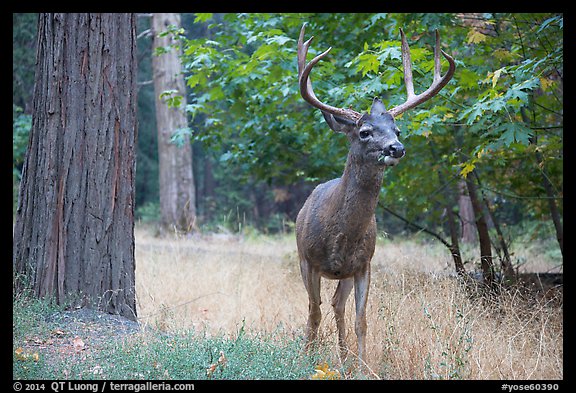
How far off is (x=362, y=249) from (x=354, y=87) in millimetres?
2345

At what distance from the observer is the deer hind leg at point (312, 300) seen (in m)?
5.95

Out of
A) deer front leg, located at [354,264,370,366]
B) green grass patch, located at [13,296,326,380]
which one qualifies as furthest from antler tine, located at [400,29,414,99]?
green grass patch, located at [13,296,326,380]

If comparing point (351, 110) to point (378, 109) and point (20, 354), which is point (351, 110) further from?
point (20, 354)

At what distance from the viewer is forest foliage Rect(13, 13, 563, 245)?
6.80 metres

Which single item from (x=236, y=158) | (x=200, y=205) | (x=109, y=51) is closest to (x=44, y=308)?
(x=109, y=51)

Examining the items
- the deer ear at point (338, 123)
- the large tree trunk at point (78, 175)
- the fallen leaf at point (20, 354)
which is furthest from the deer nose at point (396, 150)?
the fallen leaf at point (20, 354)

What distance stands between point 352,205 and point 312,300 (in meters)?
1.04

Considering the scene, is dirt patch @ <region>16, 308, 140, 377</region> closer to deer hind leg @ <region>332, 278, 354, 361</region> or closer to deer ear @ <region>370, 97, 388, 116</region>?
deer hind leg @ <region>332, 278, 354, 361</region>

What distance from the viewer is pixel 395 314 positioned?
19.9ft

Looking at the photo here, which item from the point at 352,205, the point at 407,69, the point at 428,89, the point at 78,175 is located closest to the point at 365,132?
the point at 352,205

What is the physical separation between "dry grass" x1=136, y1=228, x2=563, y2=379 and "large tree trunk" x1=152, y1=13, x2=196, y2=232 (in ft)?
21.4

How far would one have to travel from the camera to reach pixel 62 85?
6.15m

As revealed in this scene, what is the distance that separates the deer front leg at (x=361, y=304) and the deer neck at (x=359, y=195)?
0.45 metres

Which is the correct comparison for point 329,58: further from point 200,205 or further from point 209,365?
point 200,205
